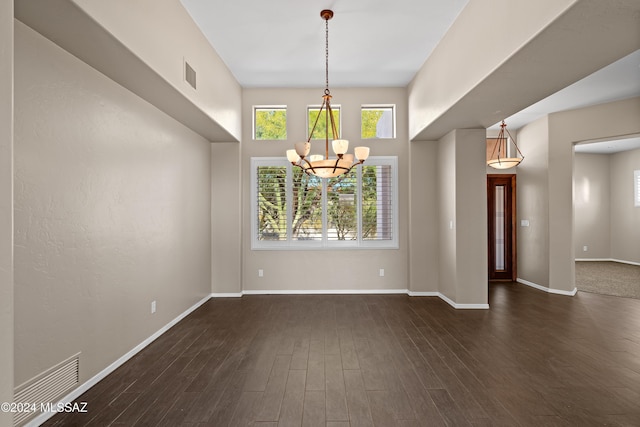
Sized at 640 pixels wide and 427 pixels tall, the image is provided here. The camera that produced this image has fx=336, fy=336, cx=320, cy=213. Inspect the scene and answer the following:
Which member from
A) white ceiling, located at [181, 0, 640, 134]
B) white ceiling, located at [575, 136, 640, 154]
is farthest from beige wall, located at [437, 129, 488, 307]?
white ceiling, located at [575, 136, 640, 154]

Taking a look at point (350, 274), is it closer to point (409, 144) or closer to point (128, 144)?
point (409, 144)

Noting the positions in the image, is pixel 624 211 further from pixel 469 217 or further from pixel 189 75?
pixel 189 75

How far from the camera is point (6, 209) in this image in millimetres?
1465

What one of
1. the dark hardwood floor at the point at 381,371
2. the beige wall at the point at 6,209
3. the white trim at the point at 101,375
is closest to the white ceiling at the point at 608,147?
the dark hardwood floor at the point at 381,371

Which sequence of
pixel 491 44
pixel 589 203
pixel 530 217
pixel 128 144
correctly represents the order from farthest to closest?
pixel 589 203 → pixel 530 217 → pixel 128 144 → pixel 491 44

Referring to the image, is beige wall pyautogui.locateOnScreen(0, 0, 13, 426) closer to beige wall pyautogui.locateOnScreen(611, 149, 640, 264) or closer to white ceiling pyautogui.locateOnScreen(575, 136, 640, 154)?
white ceiling pyautogui.locateOnScreen(575, 136, 640, 154)

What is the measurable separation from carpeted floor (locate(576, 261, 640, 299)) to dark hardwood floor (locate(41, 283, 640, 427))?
138 cm

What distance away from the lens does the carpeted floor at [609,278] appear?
19.6 ft

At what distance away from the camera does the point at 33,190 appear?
2.21 metres

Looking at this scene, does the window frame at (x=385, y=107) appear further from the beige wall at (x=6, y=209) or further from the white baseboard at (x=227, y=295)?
the beige wall at (x=6, y=209)

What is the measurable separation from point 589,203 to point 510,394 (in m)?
9.29

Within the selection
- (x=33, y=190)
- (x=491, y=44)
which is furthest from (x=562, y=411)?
(x=33, y=190)

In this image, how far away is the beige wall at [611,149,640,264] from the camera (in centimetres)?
875

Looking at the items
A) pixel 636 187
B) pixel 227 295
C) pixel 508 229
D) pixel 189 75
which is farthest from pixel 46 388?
pixel 636 187
